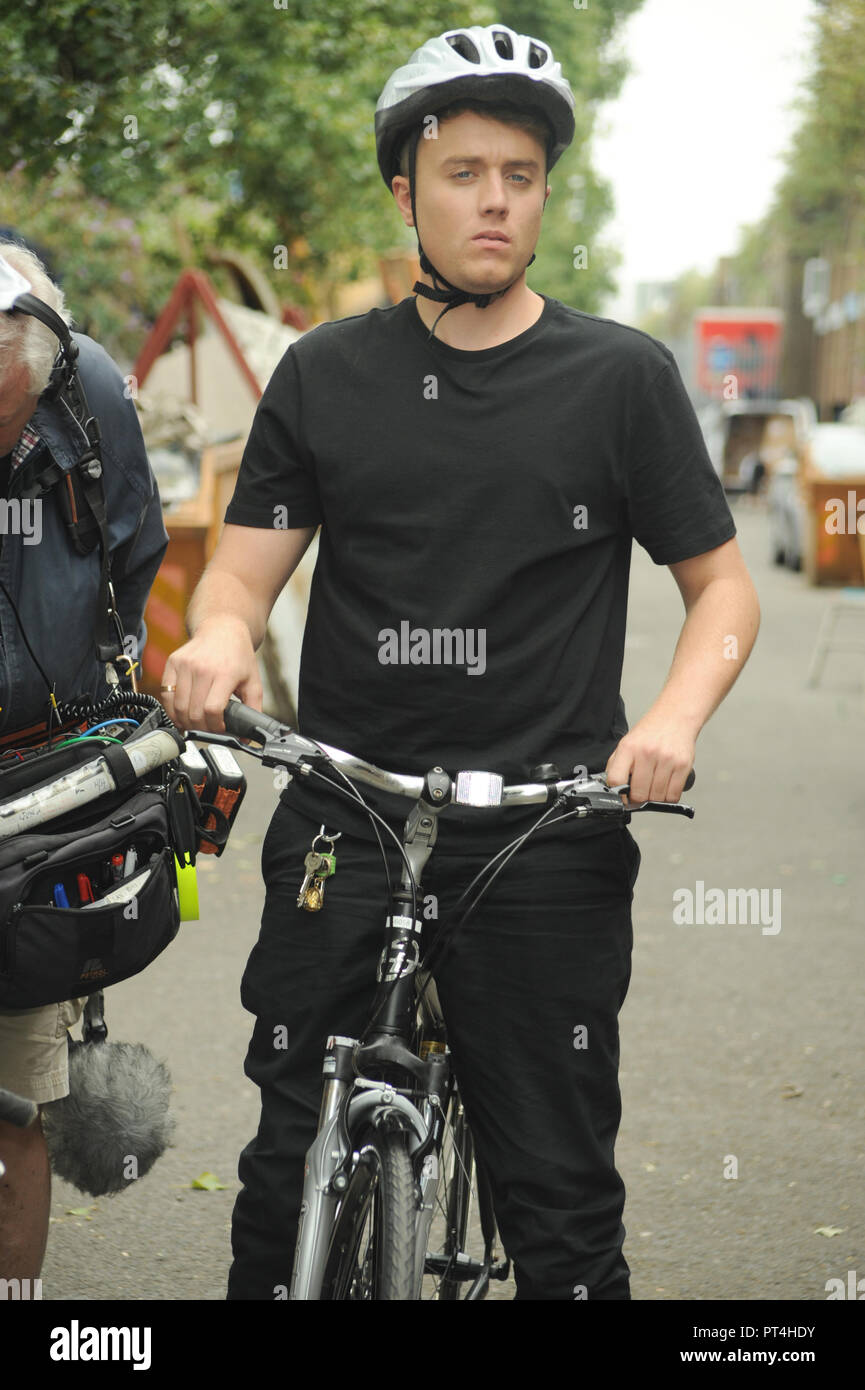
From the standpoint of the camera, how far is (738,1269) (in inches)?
159

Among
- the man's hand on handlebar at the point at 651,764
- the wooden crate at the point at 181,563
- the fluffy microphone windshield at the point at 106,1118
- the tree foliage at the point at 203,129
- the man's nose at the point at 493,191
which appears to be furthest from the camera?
the wooden crate at the point at 181,563

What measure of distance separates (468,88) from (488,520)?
0.60 m

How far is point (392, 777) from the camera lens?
2449 millimetres

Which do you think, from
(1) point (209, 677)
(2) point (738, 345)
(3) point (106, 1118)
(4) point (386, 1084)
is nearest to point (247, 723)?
(1) point (209, 677)

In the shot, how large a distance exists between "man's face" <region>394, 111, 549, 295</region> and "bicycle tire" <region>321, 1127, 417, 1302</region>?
121 cm

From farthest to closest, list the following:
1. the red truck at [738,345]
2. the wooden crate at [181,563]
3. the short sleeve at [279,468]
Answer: the red truck at [738,345]
the wooden crate at [181,563]
the short sleeve at [279,468]

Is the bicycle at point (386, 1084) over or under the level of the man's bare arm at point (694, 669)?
under

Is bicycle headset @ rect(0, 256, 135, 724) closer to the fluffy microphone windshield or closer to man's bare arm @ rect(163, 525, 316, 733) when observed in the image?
man's bare arm @ rect(163, 525, 316, 733)

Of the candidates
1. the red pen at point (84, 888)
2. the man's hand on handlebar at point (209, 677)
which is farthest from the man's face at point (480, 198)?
the red pen at point (84, 888)

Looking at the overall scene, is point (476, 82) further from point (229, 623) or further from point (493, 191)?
point (229, 623)

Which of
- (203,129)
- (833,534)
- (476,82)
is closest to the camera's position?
(476,82)

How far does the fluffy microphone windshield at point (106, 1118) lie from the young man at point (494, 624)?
717mm

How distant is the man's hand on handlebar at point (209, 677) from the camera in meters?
2.46

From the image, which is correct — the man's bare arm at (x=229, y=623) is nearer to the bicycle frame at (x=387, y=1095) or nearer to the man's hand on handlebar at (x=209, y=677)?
the man's hand on handlebar at (x=209, y=677)
